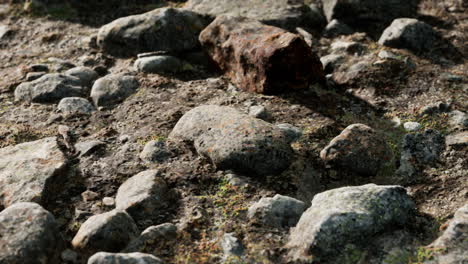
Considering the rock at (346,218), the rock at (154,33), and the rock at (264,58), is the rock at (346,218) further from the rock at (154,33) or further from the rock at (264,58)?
the rock at (154,33)

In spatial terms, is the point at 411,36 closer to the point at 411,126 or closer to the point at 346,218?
the point at 411,126

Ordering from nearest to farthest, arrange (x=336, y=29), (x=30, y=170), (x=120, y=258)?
(x=120, y=258)
(x=30, y=170)
(x=336, y=29)

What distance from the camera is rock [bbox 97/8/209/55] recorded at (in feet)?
18.9

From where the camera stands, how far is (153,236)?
3.25 meters

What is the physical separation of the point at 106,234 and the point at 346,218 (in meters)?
1.54

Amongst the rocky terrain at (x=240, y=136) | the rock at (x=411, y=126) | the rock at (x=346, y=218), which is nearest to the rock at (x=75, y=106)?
the rocky terrain at (x=240, y=136)

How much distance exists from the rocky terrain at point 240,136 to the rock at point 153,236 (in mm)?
10

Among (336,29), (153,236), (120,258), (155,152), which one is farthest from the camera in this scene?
(336,29)

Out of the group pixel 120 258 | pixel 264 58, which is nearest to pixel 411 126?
pixel 264 58

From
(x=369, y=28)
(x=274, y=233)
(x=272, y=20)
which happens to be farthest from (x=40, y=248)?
(x=369, y=28)

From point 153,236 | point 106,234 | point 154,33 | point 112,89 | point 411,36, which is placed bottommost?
point 153,236

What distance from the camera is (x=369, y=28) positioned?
618cm

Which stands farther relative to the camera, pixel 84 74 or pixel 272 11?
pixel 272 11

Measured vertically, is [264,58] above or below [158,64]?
above
